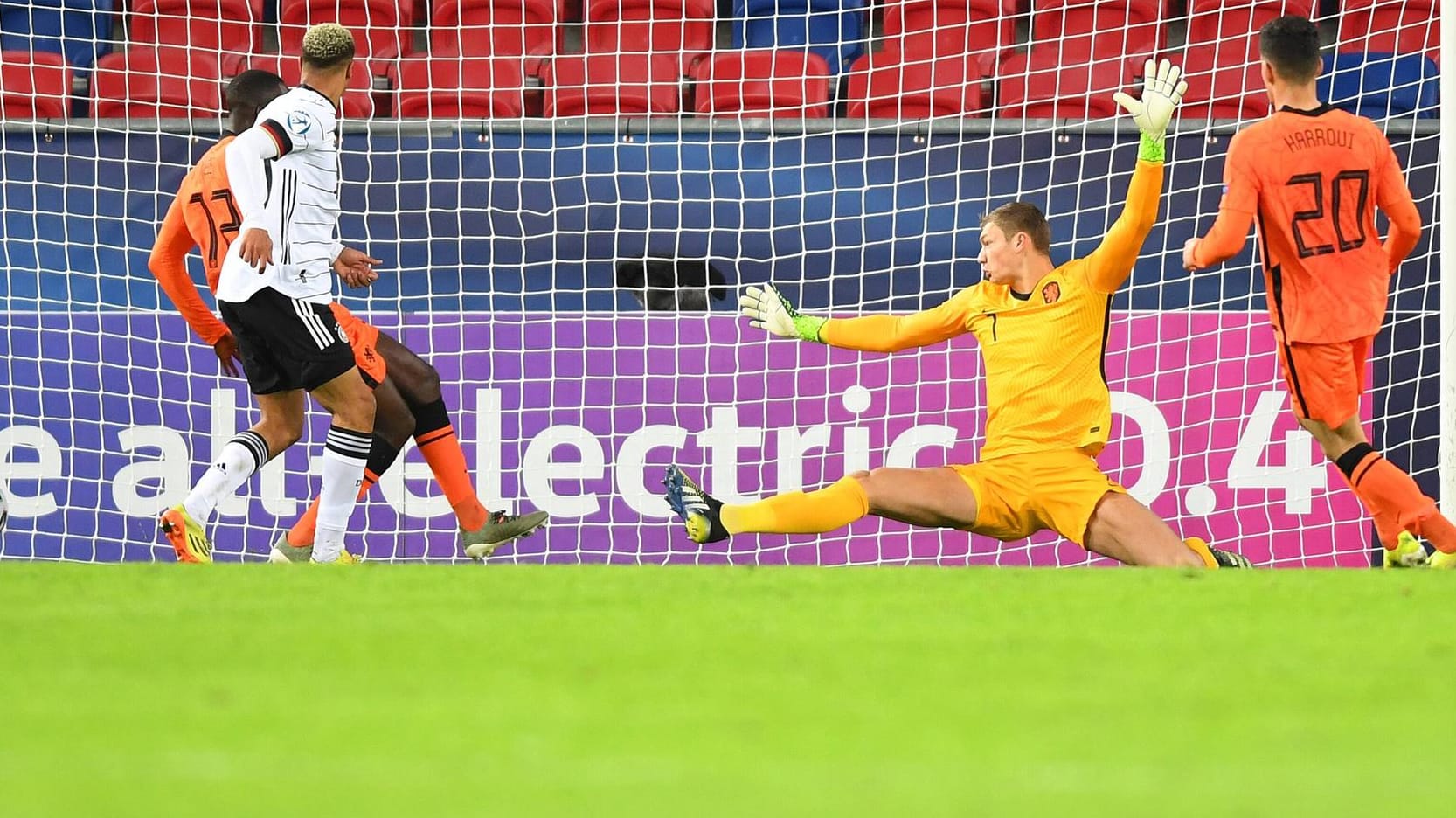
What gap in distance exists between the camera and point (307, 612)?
3.71m

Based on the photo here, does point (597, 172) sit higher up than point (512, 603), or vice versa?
point (597, 172)

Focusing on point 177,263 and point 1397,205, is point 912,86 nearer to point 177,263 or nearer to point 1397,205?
point 1397,205

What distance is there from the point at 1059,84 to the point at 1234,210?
2.72m

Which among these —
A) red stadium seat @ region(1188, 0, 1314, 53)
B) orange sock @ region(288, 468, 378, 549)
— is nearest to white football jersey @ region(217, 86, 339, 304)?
orange sock @ region(288, 468, 378, 549)

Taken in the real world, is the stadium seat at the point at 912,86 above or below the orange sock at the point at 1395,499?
above

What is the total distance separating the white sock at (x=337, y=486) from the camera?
5676 millimetres

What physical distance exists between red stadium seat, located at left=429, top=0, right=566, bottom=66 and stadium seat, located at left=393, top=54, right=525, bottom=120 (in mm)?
93

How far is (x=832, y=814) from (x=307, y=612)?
2.01 meters

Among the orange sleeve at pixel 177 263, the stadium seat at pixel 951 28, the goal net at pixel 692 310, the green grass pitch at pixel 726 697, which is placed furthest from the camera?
the stadium seat at pixel 951 28

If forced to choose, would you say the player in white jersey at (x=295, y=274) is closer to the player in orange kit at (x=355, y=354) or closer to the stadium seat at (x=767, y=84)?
the player in orange kit at (x=355, y=354)

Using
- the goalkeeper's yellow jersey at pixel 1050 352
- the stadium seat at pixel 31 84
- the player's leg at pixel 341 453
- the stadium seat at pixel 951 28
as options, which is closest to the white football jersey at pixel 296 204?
the player's leg at pixel 341 453

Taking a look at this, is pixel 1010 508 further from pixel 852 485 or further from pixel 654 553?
pixel 654 553

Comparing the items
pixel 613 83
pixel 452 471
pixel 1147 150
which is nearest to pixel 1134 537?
pixel 1147 150

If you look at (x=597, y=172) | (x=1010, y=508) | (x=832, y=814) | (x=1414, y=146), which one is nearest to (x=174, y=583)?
(x=1010, y=508)
